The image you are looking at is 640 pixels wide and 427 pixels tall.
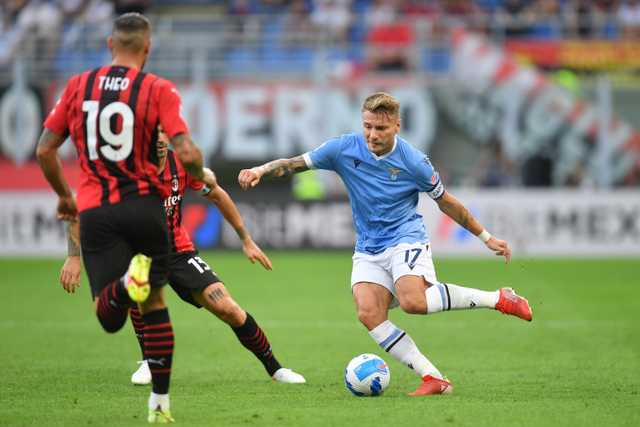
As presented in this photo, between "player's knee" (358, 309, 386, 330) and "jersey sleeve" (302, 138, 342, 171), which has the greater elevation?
"jersey sleeve" (302, 138, 342, 171)

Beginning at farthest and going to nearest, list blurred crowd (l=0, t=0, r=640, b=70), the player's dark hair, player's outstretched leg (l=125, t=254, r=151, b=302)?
blurred crowd (l=0, t=0, r=640, b=70) < the player's dark hair < player's outstretched leg (l=125, t=254, r=151, b=302)

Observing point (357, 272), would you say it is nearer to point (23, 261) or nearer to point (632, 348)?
point (632, 348)

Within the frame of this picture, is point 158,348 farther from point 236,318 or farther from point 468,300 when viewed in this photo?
point 468,300

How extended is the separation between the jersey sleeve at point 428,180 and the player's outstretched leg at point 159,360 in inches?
85.8

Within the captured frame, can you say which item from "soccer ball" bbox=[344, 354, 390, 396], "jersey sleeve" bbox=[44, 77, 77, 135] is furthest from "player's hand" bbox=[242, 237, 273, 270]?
"jersey sleeve" bbox=[44, 77, 77, 135]

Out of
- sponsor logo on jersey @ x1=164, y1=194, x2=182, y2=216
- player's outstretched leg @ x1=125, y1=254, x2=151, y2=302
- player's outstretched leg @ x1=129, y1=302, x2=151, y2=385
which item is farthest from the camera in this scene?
player's outstretched leg @ x1=129, y1=302, x2=151, y2=385

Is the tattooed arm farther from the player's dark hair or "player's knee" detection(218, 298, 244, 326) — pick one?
the player's dark hair

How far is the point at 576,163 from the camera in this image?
18109 mm

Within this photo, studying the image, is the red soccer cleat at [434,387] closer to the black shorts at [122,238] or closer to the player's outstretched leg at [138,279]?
the black shorts at [122,238]

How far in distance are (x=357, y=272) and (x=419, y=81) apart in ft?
45.5

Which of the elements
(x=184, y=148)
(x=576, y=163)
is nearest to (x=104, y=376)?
(x=184, y=148)

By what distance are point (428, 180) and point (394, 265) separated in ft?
2.21

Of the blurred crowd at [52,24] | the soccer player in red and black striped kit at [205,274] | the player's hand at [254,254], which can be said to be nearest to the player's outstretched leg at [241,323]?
the soccer player in red and black striped kit at [205,274]

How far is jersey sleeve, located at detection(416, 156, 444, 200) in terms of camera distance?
5395 millimetres
